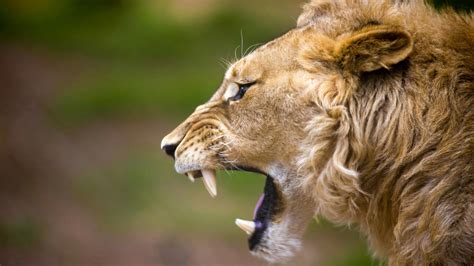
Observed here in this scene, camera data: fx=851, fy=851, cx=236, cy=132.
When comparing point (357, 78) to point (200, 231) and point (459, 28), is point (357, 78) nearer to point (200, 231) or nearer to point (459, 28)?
point (459, 28)

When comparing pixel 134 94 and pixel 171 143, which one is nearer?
pixel 171 143

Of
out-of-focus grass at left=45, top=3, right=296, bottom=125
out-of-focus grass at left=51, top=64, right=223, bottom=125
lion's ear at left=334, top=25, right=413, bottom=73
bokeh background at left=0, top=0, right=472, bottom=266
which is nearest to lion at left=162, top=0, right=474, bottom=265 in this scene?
lion's ear at left=334, top=25, right=413, bottom=73

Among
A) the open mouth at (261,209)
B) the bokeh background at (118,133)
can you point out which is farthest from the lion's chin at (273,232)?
the bokeh background at (118,133)

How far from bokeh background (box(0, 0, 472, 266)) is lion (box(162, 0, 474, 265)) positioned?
162 centimetres

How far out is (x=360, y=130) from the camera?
317 cm

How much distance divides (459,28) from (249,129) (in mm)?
903

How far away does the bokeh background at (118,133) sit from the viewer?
693 cm

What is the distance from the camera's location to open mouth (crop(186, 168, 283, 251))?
140 inches

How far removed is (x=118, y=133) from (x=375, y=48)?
583cm

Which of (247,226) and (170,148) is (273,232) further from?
(170,148)

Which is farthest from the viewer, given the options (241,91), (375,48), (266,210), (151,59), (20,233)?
(151,59)

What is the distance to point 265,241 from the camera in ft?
11.8

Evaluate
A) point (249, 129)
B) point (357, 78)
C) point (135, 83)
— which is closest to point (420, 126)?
point (357, 78)

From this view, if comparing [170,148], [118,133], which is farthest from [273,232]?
[118,133]
